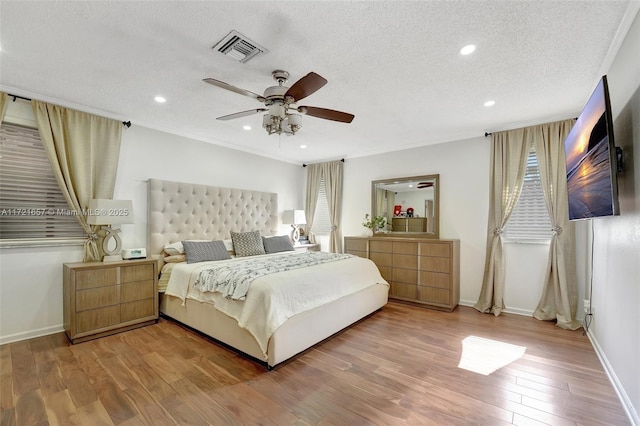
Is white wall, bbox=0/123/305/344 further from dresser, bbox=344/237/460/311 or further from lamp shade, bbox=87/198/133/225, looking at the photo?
dresser, bbox=344/237/460/311

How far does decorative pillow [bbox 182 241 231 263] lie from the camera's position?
12.2 ft

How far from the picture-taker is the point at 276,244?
481 centimetres

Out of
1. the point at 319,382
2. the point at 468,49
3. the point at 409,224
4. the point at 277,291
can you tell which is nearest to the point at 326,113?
the point at 468,49

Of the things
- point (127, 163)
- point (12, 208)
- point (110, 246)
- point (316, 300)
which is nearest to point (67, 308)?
point (110, 246)

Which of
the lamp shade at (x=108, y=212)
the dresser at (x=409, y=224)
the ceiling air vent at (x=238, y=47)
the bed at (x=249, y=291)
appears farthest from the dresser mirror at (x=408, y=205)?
the lamp shade at (x=108, y=212)

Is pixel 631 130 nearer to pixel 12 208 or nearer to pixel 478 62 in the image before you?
pixel 478 62

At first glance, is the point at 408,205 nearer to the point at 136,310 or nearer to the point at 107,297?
the point at 136,310

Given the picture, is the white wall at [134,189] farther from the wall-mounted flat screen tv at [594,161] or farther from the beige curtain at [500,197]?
the wall-mounted flat screen tv at [594,161]

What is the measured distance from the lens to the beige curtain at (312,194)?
6.11 meters

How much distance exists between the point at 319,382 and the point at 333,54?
8.65 feet

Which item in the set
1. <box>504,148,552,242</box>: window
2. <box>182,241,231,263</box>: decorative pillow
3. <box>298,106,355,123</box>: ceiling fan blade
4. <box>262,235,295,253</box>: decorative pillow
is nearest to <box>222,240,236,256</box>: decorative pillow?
<box>182,241,231,263</box>: decorative pillow

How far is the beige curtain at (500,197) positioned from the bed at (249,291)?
1.49 m

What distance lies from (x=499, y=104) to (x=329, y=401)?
3.50 m

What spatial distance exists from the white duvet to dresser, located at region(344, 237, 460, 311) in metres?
0.96
